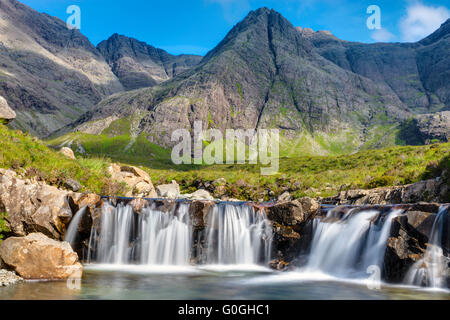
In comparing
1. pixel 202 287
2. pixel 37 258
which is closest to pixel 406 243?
pixel 202 287

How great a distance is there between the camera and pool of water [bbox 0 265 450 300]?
13.5 metres

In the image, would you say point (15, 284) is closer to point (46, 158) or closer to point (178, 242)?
point (178, 242)

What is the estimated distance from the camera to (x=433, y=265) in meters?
15.2

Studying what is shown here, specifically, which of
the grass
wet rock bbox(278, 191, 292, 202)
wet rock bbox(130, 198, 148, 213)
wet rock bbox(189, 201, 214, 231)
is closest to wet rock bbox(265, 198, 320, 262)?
wet rock bbox(189, 201, 214, 231)

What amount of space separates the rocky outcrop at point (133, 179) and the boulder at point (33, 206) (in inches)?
483

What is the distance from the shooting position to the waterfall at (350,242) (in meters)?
17.5

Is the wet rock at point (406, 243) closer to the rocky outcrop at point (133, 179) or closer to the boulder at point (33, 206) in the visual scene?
the boulder at point (33, 206)

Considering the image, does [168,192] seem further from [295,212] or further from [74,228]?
[295,212]

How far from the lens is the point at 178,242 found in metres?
22.6

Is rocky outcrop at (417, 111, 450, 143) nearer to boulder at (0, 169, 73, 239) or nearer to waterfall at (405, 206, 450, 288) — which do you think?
waterfall at (405, 206, 450, 288)

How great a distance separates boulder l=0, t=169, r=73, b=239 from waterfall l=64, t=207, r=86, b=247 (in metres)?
Result: 0.33

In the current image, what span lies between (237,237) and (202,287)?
7.32 meters
